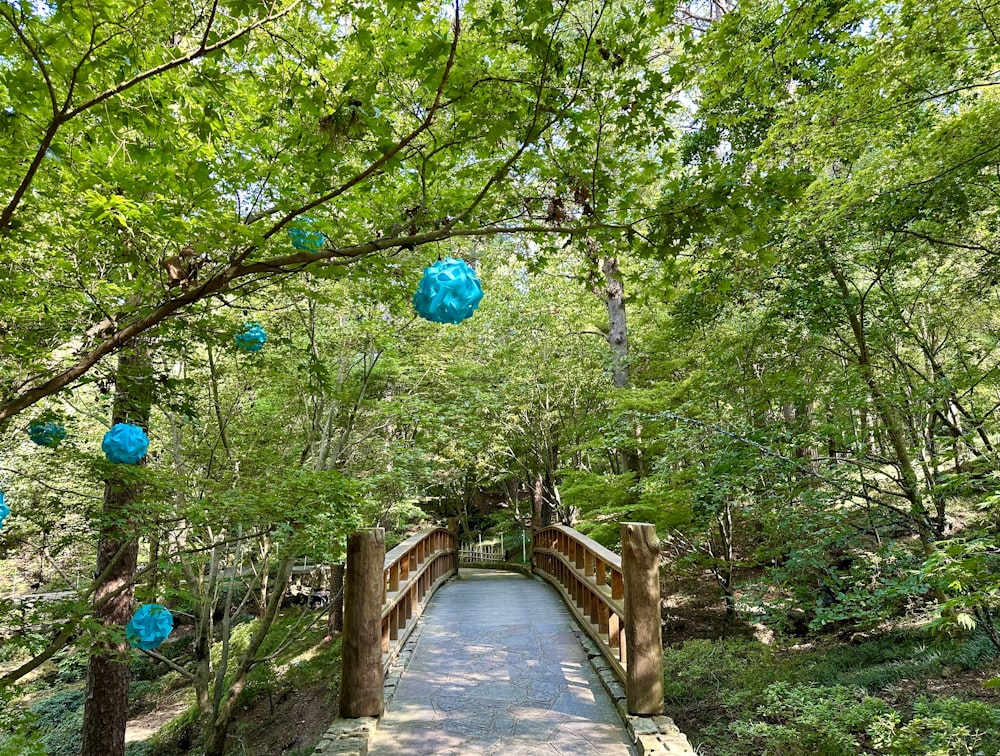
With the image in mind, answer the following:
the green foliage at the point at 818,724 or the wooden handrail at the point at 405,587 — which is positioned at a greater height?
the wooden handrail at the point at 405,587

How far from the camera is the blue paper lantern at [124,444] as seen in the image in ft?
11.4

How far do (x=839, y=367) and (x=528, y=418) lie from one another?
744 centimetres

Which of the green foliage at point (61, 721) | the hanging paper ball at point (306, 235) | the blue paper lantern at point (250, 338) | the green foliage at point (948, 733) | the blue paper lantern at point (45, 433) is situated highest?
the hanging paper ball at point (306, 235)

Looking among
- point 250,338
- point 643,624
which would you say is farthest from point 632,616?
point 250,338

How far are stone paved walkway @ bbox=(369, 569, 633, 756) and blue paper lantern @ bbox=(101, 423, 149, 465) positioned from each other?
2310 millimetres

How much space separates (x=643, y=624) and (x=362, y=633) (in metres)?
1.75

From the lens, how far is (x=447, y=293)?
2.14 metres

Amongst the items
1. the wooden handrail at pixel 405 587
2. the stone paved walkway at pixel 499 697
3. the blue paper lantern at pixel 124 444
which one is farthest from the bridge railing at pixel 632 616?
the blue paper lantern at pixel 124 444

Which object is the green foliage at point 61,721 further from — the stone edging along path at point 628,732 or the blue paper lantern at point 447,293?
the blue paper lantern at point 447,293

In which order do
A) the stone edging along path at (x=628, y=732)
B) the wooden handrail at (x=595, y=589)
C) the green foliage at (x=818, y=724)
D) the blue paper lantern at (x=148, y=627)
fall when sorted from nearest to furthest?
1. the stone edging along path at (x=628, y=732)
2. the green foliage at (x=818, y=724)
3. the blue paper lantern at (x=148, y=627)
4. the wooden handrail at (x=595, y=589)

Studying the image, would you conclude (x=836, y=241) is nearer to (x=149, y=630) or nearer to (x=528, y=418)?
(x=149, y=630)

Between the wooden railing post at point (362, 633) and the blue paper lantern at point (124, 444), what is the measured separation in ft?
4.79

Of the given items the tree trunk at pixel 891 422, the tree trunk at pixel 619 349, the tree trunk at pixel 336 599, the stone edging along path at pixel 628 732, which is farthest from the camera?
the tree trunk at pixel 336 599

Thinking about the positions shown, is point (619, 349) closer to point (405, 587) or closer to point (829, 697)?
point (405, 587)
